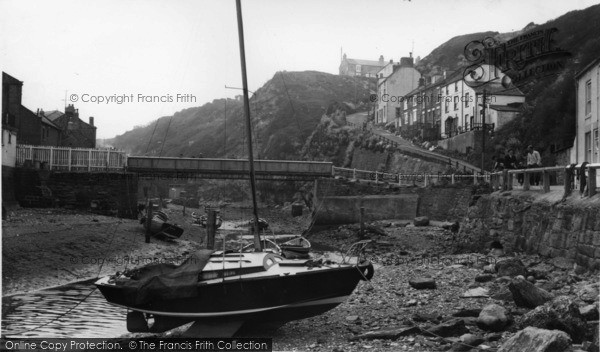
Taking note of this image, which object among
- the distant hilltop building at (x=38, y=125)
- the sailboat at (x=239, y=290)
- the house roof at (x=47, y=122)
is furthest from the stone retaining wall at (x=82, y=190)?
the sailboat at (x=239, y=290)

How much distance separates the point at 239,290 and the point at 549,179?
464 inches

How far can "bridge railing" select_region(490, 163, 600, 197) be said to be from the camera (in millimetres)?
13719

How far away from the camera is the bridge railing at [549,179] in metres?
13.7

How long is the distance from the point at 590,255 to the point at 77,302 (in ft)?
50.6

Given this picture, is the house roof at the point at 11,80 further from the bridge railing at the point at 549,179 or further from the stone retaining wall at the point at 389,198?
the bridge railing at the point at 549,179

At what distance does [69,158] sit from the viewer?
41531mm

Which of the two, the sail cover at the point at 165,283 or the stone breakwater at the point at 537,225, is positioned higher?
the stone breakwater at the point at 537,225

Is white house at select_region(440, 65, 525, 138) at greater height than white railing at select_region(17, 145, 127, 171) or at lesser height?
greater

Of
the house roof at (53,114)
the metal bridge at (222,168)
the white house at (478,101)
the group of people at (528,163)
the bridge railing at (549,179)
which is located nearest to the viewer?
the bridge railing at (549,179)

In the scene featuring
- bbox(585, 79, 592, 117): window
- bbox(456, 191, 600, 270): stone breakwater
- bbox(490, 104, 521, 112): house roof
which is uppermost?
bbox(490, 104, 521, 112): house roof

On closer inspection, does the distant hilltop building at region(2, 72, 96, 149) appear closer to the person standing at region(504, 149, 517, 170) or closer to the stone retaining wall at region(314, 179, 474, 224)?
the stone retaining wall at region(314, 179, 474, 224)

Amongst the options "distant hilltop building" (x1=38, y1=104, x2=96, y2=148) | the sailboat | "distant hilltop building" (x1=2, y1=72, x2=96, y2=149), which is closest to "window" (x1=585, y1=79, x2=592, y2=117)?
the sailboat

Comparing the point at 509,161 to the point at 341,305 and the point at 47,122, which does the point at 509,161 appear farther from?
the point at 47,122

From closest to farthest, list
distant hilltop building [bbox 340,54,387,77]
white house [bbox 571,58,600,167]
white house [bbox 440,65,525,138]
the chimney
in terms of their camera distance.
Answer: white house [bbox 571,58,600,167], white house [bbox 440,65,525,138], the chimney, distant hilltop building [bbox 340,54,387,77]
